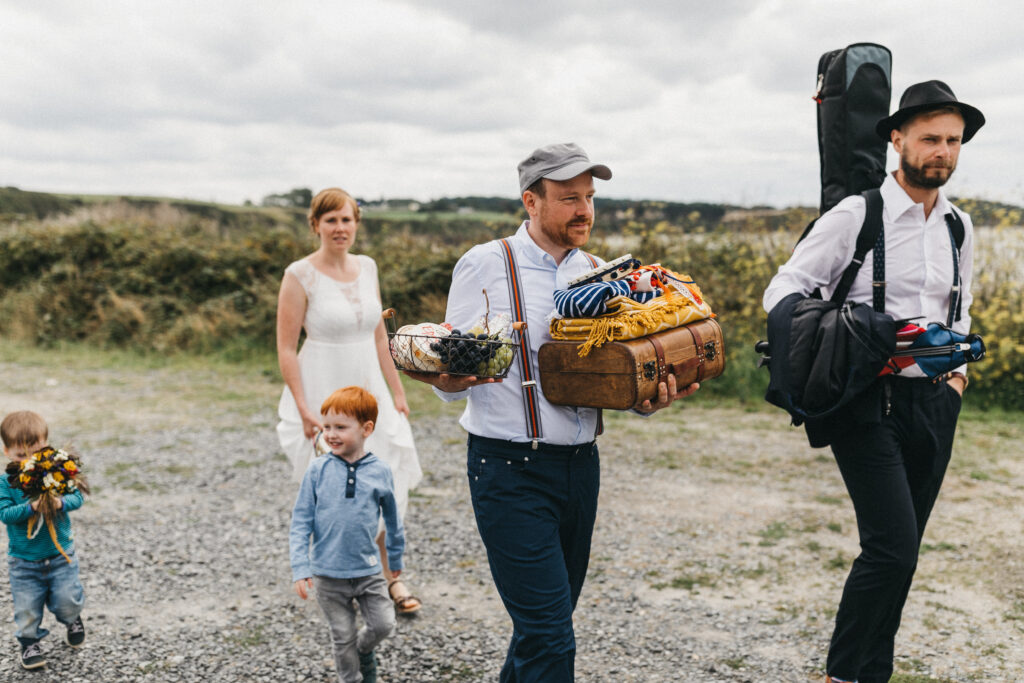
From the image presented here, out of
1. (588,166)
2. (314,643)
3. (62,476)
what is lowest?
(314,643)

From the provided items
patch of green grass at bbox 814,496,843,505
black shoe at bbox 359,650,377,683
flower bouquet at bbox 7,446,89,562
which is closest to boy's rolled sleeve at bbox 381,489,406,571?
black shoe at bbox 359,650,377,683

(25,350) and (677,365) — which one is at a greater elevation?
(677,365)

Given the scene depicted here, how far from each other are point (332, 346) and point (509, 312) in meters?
2.18

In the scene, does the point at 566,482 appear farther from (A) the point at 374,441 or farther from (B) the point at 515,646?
(A) the point at 374,441

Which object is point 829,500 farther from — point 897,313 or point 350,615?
point 350,615

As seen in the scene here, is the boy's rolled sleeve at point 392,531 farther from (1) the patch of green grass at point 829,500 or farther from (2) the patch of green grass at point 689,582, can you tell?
(1) the patch of green grass at point 829,500

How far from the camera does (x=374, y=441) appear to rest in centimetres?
484

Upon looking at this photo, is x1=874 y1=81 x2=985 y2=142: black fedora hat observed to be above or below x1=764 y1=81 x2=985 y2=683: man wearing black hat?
above

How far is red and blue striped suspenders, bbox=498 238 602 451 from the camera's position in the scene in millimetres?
2877

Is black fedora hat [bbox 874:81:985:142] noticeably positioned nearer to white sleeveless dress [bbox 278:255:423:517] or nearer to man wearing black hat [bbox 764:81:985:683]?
man wearing black hat [bbox 764:81:985:683]

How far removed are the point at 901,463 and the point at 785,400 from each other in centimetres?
54

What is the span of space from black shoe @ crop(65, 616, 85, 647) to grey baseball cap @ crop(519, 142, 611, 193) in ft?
10.9

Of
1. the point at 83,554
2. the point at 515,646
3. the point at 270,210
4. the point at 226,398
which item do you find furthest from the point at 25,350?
the point at 515,646

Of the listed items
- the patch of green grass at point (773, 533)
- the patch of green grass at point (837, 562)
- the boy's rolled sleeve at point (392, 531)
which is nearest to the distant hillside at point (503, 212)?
the boy's rolled sleeve at point (392, 531)
